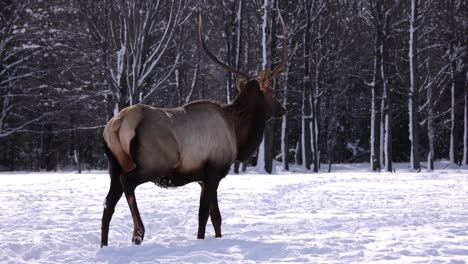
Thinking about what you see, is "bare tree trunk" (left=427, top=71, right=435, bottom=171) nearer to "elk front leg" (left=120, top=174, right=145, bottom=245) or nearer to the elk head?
the elk head

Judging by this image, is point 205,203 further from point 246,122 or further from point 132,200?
point 246,122

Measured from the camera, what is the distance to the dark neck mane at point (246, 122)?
7566mm

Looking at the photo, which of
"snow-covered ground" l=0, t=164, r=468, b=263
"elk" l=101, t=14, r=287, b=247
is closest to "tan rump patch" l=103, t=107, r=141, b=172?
"elk" l=101, t=14, r=287, b=247

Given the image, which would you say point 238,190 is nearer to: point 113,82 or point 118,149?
point 118,149

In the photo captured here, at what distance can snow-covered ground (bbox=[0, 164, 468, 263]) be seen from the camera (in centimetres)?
560

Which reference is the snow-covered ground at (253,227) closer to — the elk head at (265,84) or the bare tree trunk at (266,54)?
the elk head at (265,84)

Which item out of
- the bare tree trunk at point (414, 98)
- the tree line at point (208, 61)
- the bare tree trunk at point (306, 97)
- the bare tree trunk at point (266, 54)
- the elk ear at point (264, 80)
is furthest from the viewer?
the bare tree trunk at point (306, 97)

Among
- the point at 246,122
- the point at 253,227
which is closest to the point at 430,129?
the point at 253,227

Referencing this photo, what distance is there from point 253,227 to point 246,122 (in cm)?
149

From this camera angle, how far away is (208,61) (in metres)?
37.2

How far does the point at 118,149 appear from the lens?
647 cm

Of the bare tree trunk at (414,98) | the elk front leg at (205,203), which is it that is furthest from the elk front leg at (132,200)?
the bare tree trunk at (414,98)

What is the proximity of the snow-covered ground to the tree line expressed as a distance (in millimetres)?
10456

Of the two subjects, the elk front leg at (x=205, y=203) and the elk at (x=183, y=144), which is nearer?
the elk at (x=183, y=144)
